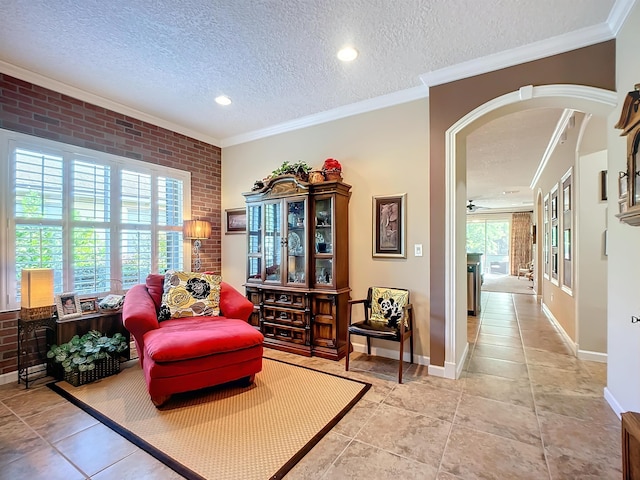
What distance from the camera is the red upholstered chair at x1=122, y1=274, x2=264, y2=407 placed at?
2240 millimetres

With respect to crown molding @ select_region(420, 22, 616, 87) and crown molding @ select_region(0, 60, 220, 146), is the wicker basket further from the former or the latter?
crown molding @ select_region(420, 22, 616, 87)

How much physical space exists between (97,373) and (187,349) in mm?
1168

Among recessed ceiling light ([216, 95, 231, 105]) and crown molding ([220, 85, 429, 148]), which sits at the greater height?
recessed ceiling light ([216, 95, 231, 105])

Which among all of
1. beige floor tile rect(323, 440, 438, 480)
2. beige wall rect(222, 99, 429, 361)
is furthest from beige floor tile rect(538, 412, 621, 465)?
beige wall rect(222, 99, 429, 361)

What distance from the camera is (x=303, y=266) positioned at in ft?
11.6

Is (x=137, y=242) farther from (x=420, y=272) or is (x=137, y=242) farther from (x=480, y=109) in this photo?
(x=480, y=109)

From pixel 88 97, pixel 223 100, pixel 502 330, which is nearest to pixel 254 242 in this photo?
pixel 223 100

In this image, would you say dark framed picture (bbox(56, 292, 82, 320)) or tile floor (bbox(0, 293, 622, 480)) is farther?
dark framed picture (bbox(56, 292, 82, 320))

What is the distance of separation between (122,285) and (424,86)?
3857 mm

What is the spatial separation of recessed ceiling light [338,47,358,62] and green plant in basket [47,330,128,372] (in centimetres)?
325

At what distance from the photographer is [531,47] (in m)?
2.39

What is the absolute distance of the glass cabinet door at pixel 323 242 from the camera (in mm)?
3387

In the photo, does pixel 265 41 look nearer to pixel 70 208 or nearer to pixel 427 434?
pixel 70 208

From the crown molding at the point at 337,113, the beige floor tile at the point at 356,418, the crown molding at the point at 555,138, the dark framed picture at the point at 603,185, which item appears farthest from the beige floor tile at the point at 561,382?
the crown molding at the point at 337,113
